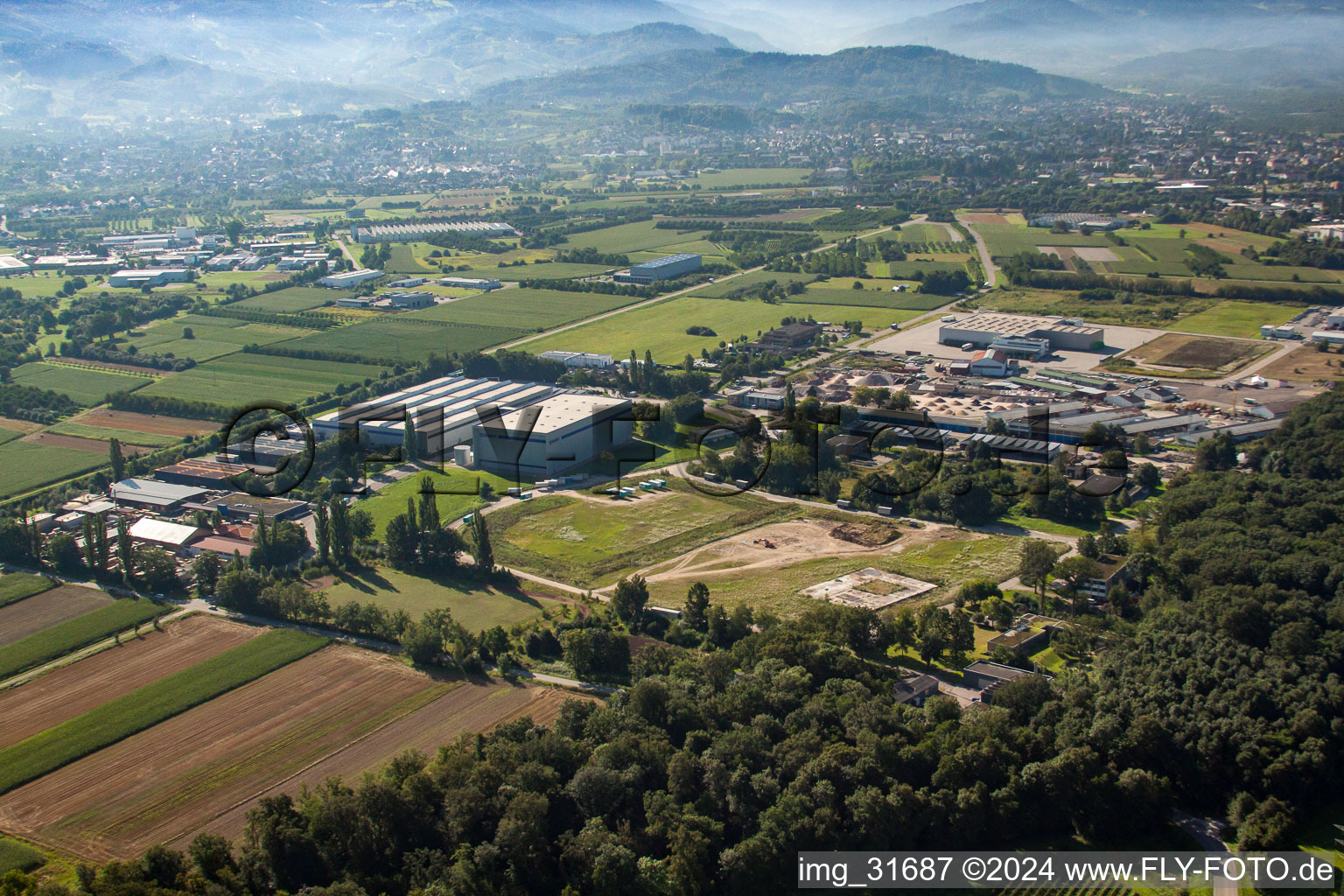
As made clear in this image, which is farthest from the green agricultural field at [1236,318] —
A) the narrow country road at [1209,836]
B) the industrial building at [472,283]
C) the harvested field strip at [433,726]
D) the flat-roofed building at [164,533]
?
the flat-roofed building at [164,533]

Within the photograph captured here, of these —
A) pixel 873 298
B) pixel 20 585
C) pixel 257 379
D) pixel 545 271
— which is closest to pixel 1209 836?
pixel 20 585

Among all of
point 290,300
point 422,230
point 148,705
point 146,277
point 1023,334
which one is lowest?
point 148,705

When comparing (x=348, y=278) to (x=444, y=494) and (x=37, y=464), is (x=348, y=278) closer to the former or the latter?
(x=37, y=464)

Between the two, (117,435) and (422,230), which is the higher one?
(422,230)

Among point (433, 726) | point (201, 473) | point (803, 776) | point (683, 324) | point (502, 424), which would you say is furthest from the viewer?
point (683, 324)

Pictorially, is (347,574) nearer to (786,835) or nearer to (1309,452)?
(786,835)

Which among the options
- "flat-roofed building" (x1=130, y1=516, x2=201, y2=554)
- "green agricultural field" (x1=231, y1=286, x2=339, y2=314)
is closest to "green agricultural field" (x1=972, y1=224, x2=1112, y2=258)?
"green agricultural field" (x1=231, y1=286, x2=339, y2=314)

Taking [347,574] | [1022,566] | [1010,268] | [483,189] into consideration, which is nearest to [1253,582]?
[1022,566]
